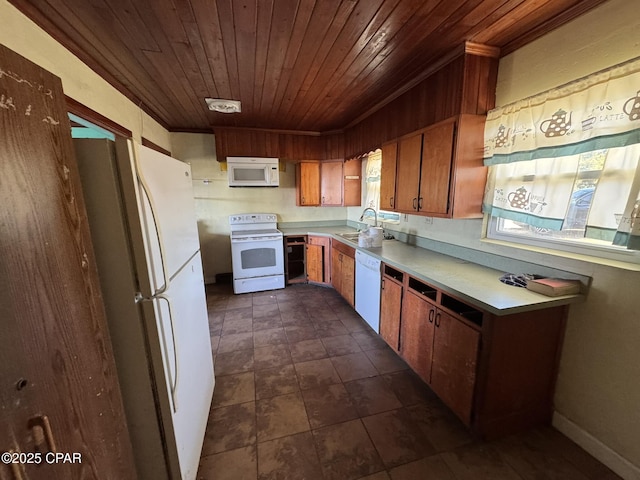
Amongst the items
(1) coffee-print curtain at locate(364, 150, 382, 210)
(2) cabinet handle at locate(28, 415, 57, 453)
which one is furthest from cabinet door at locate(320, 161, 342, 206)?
(2) cabinet handle at locate(28, 415, 57, 453)

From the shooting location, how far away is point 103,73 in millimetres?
2010

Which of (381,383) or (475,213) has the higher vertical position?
(475,213)

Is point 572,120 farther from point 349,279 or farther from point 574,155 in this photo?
point 349,279

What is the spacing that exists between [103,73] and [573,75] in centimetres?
312

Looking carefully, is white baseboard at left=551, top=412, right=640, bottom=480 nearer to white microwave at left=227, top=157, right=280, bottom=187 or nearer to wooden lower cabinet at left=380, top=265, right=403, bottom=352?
wooden lower cabinet at left=380, top=265, right=403, bottom=352

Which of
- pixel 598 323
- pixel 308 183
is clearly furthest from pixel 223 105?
pixel 598 323

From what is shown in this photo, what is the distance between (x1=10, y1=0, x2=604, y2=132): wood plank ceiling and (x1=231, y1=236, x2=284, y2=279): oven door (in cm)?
191

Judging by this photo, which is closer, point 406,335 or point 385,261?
point 406,335

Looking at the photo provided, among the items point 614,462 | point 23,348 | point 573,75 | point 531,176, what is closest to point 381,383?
point 614,462

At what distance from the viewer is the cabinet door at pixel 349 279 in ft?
10.2

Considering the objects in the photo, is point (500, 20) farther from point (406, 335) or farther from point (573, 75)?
point (406, 335)

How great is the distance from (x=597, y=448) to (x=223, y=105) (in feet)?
12.8

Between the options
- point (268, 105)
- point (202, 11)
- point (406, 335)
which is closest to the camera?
point (202, 11)

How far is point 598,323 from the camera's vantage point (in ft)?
4.71
